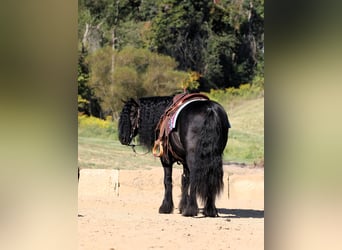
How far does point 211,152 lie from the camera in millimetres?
3170

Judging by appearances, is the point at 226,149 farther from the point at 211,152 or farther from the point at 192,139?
the point at 211,152

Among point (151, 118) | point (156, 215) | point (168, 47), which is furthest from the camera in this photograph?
point (168, 47)

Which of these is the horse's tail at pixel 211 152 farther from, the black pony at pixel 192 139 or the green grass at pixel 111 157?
the green grass at pixel 111 157

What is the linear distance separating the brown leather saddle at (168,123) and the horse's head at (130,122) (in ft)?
0.62

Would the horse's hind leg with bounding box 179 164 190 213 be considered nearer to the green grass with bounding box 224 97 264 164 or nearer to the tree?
the green grass with bounding box 224 97 264 164

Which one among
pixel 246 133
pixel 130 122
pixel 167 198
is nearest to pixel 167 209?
pixel 167 198

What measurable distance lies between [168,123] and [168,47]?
6.71ft

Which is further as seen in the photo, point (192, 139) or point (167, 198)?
point (167, 198)

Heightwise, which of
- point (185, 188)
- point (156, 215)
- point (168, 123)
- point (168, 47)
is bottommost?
point (156, 215)

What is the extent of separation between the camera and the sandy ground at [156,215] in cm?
295

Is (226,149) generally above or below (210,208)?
above

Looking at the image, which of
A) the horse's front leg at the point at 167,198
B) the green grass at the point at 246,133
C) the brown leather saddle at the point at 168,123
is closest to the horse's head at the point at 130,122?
the brown leather saddle at the point at 168,123
